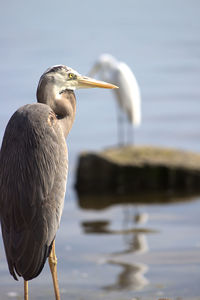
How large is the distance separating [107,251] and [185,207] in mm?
2135

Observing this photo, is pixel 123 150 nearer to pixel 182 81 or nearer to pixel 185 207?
pixel 185 207

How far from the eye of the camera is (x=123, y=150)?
11.9 meters

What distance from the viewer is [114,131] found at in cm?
1683

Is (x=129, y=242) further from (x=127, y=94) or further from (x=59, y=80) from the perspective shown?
(x=127, y=94)

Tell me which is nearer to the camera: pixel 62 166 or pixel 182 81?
pixel 62 166

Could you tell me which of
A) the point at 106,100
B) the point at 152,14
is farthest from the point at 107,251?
the point at 152,14

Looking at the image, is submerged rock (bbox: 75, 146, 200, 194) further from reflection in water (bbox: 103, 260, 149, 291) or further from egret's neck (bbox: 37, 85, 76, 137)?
egret's neck (bbox: 37, 85, 76, 137)

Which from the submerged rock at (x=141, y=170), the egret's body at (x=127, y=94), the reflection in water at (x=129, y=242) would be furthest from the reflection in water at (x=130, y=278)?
the egret's body at (x=127, y=94)

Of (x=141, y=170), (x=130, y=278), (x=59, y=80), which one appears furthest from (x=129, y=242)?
(x=59, y=80)

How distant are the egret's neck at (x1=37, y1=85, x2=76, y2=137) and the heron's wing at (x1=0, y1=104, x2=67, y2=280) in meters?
0.24

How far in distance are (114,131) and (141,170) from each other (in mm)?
5258

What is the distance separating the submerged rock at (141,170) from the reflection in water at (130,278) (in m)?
3.05

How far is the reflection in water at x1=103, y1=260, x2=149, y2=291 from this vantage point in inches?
316

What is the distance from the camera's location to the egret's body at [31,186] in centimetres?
480
